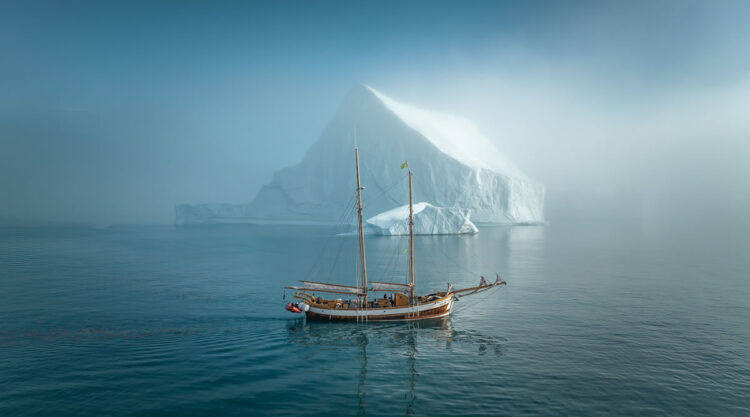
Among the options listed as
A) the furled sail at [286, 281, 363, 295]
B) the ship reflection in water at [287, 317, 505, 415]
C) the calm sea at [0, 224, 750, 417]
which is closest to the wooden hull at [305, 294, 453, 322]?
the ship reflection in water at [287, 317, 505, 415]

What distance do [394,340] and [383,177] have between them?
88.5 m

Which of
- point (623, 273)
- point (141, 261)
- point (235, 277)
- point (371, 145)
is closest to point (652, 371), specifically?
point (623, 273)

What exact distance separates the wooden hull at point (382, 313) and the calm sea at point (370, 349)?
660 mm

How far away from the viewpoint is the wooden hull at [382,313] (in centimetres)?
2473

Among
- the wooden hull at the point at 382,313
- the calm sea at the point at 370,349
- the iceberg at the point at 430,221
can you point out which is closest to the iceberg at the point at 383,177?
the iceberg at the point at 430,221

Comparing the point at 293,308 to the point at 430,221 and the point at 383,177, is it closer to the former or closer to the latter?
the point at 430,221

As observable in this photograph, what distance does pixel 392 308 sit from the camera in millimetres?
24859

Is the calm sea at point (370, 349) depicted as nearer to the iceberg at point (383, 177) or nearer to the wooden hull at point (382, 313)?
the wooden hull at point (382, 313)

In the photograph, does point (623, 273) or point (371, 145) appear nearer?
point (623, 273)

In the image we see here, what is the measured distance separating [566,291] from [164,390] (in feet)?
91.9

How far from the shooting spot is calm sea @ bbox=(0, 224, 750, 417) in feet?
47.5

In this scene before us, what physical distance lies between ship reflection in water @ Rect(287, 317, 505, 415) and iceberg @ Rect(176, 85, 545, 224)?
2950 inches

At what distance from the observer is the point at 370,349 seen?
792 inches

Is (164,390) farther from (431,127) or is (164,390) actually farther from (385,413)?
(431,127)
